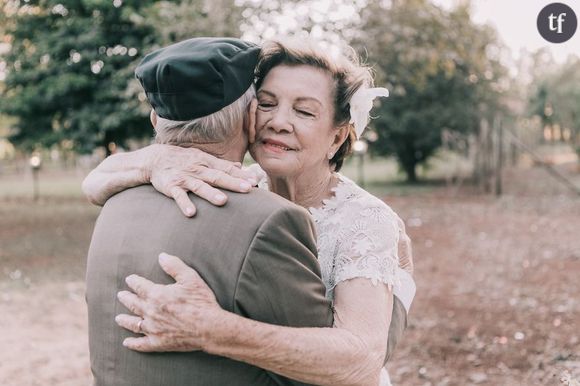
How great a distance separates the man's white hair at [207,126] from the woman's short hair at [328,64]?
34 centimetres

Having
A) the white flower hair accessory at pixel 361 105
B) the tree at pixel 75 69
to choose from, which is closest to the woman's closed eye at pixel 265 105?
the white flower hair accessory at pixel 361 105

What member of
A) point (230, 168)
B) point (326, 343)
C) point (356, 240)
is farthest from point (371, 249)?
point (230, 168)

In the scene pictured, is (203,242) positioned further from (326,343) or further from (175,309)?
(326,343)

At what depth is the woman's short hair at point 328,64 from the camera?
2400 millimetres

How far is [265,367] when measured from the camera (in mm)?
1808

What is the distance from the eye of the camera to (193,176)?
1900mm

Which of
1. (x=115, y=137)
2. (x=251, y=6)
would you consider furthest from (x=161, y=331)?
(x=115, y=137)

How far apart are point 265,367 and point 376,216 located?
0.74 meters

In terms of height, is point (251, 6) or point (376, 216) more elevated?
point (251, 6)

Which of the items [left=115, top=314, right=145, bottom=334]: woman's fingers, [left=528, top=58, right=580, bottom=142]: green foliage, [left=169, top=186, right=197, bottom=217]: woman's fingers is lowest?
[left=528, top=58, right=580, bottom=142]: green foliage

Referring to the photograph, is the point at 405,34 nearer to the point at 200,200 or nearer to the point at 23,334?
the point at 23,334

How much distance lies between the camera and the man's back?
175 centimetres

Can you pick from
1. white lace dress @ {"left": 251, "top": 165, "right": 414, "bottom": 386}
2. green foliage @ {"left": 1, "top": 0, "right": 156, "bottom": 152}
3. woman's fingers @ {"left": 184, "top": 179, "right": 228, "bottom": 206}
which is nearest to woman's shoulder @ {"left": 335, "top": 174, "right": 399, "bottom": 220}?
white lace dress @ {"left": 251, "top": 165, "right": 414, "bottom": 386}

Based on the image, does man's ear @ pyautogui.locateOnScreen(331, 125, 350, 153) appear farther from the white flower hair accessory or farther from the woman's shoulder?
the woman's shoulder
